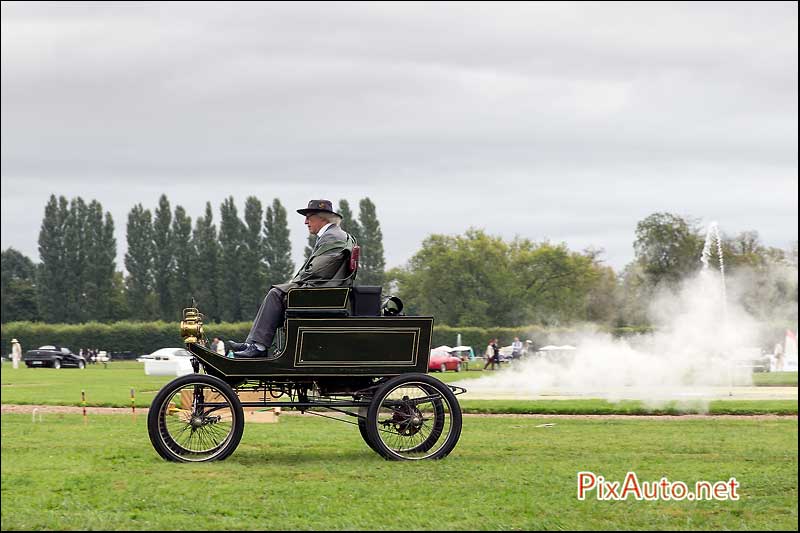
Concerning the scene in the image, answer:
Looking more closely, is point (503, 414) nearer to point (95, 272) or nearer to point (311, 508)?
point (311, 508)

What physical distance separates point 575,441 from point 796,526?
6.69 meters

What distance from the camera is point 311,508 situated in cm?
784

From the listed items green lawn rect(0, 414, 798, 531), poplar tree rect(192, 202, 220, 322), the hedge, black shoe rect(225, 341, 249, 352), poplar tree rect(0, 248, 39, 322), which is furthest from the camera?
poplar tree rect(0, 248, 39, 322)

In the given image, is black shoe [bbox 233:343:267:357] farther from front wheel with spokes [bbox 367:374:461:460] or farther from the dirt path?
the dirt path

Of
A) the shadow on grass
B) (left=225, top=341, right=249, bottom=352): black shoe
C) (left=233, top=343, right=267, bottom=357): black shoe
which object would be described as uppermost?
(left=225, top=341, right=249, bottom=352): black shoe

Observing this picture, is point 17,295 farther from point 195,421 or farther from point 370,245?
point 195,421

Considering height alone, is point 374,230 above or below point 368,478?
above

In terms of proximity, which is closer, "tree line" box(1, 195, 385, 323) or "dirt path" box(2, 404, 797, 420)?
"dirt path" box(2, 404, 797, 420)

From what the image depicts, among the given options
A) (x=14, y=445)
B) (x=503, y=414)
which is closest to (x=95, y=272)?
(x=503, y=414)

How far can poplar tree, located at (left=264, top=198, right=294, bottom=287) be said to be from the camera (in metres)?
87.1

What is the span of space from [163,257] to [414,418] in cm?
8545

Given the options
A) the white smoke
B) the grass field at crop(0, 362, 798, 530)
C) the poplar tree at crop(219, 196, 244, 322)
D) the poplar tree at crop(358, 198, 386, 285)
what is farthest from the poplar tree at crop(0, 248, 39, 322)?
the grass field at crop(0, 362, 798, 530)

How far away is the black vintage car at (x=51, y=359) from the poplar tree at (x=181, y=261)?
22071 mm

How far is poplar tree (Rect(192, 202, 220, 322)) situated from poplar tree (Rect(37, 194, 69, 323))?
33.7ft
